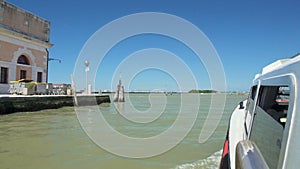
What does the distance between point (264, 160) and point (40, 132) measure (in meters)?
7.29

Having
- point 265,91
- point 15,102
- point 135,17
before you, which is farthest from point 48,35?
point 265,91

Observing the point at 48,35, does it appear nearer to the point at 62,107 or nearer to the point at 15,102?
the point at 62,107

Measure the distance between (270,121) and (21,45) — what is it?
21.6 metres

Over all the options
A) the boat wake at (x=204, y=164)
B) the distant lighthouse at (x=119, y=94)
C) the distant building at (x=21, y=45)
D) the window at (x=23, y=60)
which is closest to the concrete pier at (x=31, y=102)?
the distant building at (x=21, y=45)

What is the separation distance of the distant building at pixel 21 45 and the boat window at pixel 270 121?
19.3m

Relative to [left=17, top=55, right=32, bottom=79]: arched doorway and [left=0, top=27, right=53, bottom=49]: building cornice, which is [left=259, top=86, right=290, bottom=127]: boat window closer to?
[left=0, top=27, right=53, bottom=49]: building cornice

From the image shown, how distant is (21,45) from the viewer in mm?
20000

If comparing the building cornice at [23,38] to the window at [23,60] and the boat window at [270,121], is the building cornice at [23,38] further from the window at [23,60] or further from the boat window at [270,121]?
the boat window at [270,121]

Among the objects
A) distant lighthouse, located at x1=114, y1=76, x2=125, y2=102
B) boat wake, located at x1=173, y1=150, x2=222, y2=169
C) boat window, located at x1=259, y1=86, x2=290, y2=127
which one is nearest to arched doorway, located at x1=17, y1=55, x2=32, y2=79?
distant lighthouse, located at x1=114, y1=76, x2=125, y2=102

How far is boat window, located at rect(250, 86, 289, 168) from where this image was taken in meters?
1.40

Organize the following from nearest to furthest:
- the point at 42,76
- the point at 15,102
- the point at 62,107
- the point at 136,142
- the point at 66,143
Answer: the point at 66,143, the point at 136,142, the point at 15,102, the point at 62,107, the point at 42,76

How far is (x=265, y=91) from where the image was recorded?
219cm

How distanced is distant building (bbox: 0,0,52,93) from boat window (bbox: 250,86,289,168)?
19319mm

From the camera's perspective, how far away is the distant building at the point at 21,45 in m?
18.3
